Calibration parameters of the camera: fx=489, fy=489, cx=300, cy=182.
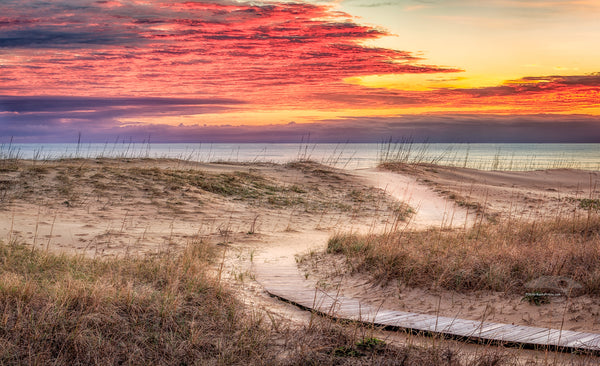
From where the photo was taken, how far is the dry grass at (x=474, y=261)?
6.67m

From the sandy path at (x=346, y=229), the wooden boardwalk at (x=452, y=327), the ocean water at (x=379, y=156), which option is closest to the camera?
the wooden boardwalk at (x=452, y=327)

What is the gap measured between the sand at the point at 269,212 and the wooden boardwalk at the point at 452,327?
0.26 meters

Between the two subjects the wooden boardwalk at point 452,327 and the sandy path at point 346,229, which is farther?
the sandy path at point 346,229

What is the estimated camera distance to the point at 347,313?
5.89m

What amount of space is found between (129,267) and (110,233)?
3.69 metres

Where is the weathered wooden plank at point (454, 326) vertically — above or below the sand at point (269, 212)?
above

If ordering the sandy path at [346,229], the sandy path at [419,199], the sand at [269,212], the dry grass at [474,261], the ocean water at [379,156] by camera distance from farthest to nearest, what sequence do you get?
the ocean water at [379,156] < the sandy path at [419,199] < the sandy path at [346,229] < the dry grass at [474,261] < the sand at [269,212]

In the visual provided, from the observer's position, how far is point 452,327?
5254mm

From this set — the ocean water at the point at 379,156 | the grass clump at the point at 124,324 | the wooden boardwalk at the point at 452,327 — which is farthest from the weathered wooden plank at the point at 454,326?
the ocean water at the point at 379,156

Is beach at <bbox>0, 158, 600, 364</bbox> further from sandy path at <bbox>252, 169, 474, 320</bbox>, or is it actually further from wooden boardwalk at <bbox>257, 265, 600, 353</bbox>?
wooden boardwalk at <bbox>257, 265, 600, 353</bbox>

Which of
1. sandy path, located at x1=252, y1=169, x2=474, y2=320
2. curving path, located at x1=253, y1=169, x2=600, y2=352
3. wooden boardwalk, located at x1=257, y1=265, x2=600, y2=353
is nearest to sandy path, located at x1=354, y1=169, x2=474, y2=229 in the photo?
sandy path, located at x1=252, y1=169, x2=474, y2=320

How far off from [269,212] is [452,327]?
33.9 ft

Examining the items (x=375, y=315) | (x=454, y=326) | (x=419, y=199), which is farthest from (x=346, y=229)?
(x=454, y=326)

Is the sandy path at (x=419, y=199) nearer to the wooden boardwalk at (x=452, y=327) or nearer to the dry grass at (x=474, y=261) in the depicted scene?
the dry grass at (x=474, y=261)
